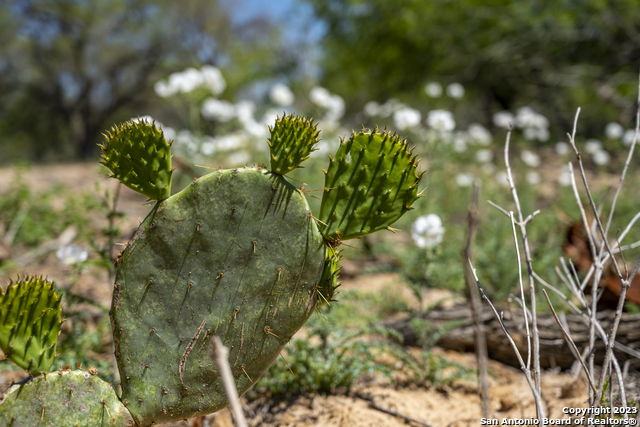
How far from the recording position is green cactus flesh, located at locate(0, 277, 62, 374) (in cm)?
115

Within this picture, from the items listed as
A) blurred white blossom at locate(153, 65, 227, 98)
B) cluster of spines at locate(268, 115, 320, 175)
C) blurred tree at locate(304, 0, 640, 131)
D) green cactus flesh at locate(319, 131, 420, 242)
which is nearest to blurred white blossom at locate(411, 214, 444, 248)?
green cactus flesh at locate(319, 131, 420, 242)

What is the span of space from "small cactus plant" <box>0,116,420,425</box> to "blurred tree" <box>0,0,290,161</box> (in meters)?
19.9

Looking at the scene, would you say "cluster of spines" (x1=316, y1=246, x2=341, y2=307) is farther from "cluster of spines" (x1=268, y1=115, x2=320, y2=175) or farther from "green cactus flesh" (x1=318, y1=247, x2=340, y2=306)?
"cluster of spines" (x1=268, y1=115, x2=320, y2=175)

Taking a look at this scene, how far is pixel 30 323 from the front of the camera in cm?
119

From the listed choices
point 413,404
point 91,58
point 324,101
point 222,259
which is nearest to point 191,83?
point 324,101

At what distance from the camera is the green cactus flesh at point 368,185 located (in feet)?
4.26

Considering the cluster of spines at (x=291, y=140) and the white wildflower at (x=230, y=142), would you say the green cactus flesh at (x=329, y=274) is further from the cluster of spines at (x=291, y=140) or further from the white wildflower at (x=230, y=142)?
the white wildflower at (x=230, y=142)

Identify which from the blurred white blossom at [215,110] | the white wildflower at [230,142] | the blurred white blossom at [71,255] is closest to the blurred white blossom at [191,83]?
Answer: the blurred white blossom at [215,110]

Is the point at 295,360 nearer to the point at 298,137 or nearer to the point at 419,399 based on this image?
the point at 419,399

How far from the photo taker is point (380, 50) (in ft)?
51.4

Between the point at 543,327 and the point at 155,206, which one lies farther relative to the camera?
the point at 543,327

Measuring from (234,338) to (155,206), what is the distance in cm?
39

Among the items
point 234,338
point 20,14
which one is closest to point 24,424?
point 234,338

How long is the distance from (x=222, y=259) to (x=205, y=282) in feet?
0.24
